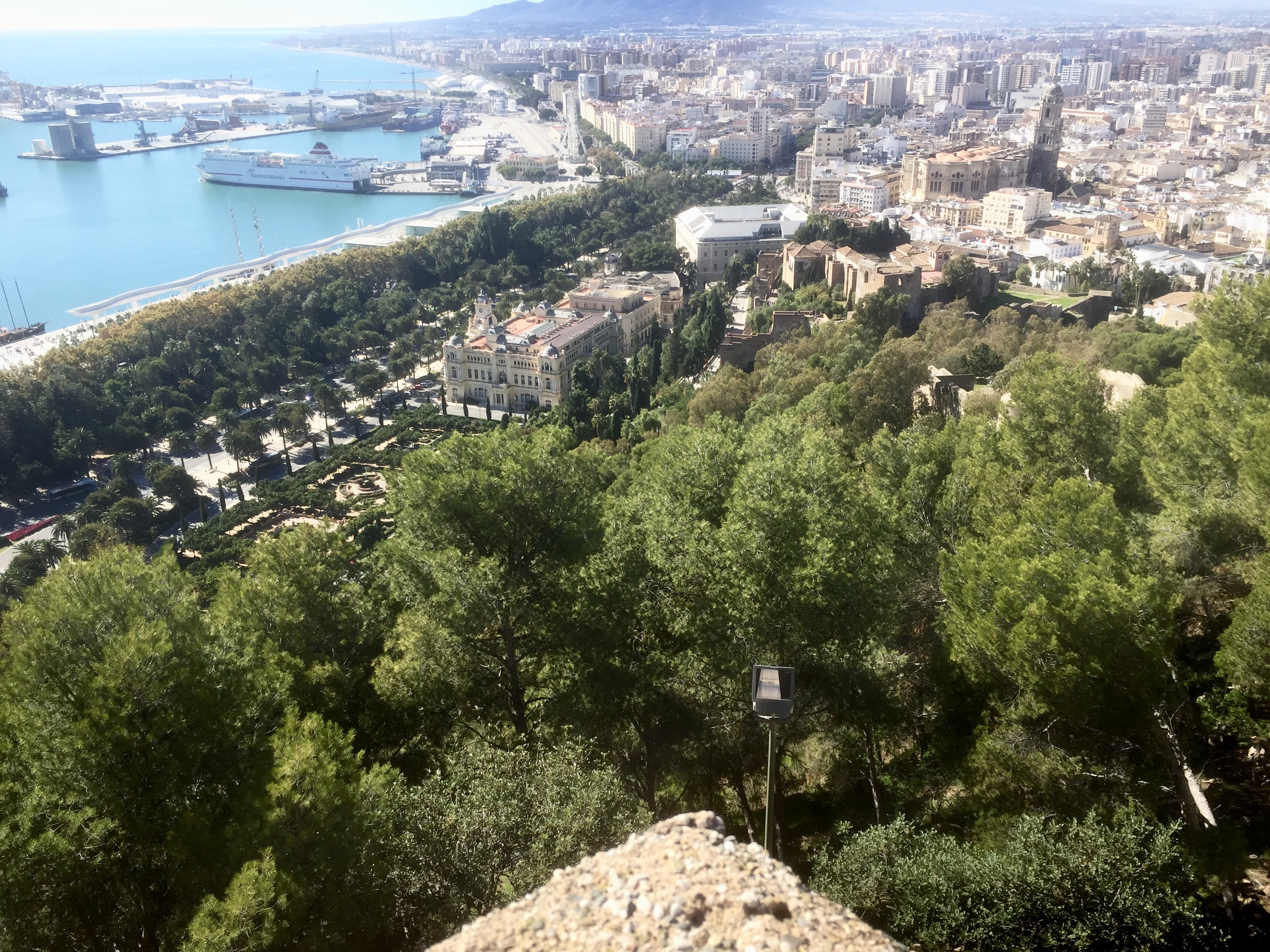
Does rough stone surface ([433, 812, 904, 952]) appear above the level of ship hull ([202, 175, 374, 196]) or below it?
above

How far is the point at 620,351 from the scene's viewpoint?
101 ft

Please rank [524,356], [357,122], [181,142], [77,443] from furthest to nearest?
[357,122], [181,142], [524,356], [77,443]

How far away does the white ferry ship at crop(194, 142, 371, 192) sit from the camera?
58656mm

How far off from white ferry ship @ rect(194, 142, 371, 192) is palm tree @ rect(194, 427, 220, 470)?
3798 centimetres

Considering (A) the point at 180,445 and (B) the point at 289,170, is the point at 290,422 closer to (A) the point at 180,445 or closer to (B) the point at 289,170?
(A) the point at 180,445

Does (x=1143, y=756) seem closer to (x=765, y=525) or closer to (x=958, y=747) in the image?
(x=958, y=747)

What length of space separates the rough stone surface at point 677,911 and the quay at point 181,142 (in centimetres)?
7934

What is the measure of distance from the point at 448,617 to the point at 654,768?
1628 mm

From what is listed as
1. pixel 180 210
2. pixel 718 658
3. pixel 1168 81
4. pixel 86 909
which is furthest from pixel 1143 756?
pixel 1168 81

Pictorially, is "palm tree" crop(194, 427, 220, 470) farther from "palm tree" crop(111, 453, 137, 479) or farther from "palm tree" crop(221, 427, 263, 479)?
"palm tree" crop(111, 453, 137, 479)

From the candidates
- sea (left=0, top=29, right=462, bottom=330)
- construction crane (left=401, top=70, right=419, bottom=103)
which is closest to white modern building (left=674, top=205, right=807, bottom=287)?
sea (left=0, top=29, right=462, bottom=330)

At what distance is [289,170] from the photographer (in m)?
Answer: 59.5

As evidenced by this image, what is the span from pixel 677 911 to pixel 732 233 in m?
35.7

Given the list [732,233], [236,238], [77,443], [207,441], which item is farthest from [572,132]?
[77,443]
